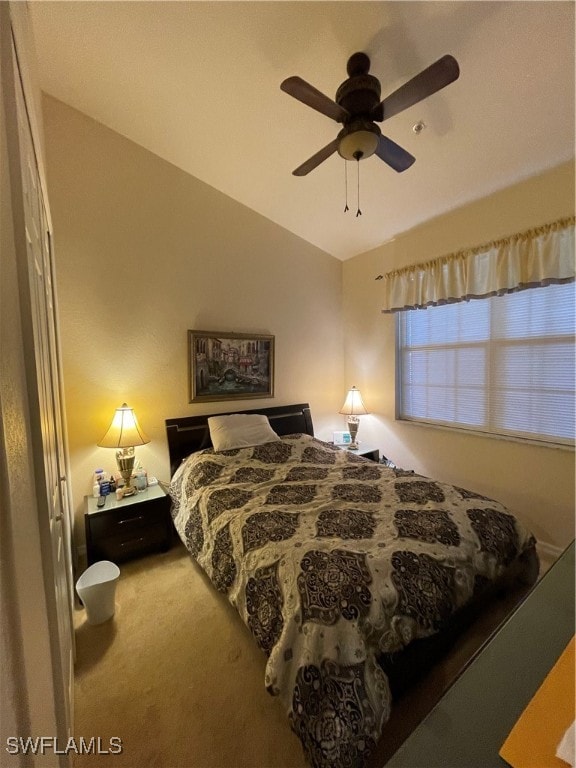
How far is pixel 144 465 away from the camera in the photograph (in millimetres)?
2703

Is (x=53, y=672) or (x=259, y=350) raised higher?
(x=259, y=350)

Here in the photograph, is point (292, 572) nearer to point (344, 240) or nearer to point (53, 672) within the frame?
point (53, 672)

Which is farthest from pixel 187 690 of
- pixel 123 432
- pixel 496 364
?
pixel 496 364

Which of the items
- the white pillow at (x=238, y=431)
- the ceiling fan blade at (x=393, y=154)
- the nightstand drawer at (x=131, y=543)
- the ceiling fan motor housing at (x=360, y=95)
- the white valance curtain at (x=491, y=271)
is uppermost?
the ceiling fan motor housing at (x=360, y=95)

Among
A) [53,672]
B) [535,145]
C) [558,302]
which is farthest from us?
[558,302]

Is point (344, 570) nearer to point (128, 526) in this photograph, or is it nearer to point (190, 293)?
point (128, 526)

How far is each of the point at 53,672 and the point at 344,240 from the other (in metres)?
3.72

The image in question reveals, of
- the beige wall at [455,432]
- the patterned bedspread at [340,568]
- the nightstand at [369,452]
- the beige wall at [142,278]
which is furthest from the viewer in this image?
the nightstand at [369,452]

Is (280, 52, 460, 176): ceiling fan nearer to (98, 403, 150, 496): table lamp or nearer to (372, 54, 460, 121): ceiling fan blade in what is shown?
(372, 54, 460, 121): ceiling fan blade

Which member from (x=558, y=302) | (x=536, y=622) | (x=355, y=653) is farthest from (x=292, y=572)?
(x=558, y=302)

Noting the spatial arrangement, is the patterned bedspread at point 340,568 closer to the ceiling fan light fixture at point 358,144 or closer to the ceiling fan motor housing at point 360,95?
the ceiling fan light fixture at point 358,144

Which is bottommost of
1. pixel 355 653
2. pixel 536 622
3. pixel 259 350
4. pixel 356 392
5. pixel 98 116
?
pixel 355 653

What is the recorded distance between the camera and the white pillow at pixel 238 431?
275cm

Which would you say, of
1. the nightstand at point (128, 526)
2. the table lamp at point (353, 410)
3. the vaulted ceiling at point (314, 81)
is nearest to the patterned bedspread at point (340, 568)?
the nightstand at point (128, 526)
